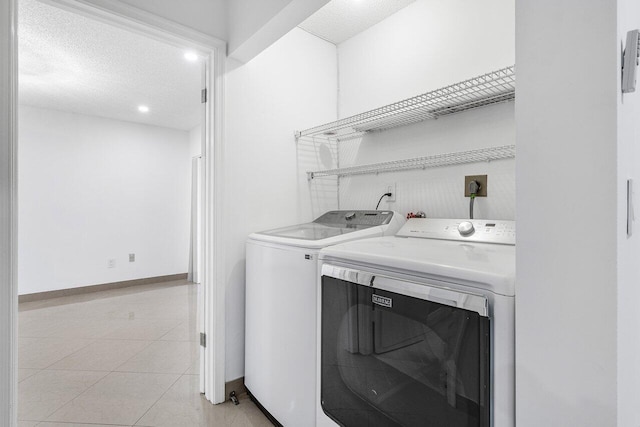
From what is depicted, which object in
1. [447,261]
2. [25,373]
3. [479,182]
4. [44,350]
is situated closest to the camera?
[447,261]

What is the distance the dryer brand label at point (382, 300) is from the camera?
40.6 inches

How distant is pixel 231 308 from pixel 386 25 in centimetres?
203

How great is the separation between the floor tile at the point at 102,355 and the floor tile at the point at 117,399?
0.65 feet

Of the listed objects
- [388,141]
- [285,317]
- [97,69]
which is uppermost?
[97,69]

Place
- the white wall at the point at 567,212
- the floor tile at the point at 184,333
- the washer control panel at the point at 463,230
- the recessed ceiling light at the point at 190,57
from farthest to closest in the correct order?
the floor tile at the point at 184,333, the recessed ceiling light at the point at 190,57, the washer control panel at the point at 463,230, the white wall at the point at 567,212

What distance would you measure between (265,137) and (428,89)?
3.31ft

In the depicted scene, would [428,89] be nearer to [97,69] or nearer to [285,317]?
[285,317]

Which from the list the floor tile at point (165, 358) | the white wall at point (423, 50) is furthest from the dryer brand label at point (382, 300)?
the floor tile at point (165, 358)

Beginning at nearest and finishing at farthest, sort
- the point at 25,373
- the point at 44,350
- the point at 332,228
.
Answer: the point at 332,228, the point at 25,373, the point at 44,350

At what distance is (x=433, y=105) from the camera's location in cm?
165

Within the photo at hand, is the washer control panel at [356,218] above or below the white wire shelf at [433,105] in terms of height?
below

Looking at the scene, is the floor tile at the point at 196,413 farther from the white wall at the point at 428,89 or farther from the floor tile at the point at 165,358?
the white wall at the point at 428,89

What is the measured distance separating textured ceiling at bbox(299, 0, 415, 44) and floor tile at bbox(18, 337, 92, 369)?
117 inches
